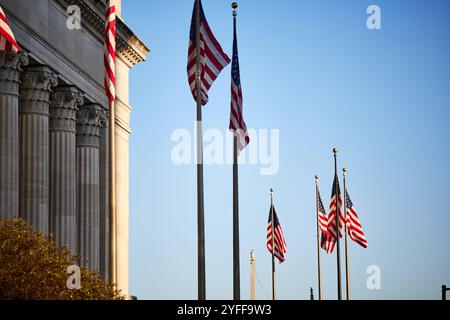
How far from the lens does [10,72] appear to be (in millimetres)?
55688

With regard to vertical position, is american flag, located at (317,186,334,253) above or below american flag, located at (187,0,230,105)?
below

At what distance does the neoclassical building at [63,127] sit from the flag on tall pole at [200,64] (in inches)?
436

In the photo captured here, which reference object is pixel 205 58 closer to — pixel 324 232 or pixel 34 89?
pixel 34 89

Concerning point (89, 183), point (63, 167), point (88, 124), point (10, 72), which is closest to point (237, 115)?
point (10, 72)

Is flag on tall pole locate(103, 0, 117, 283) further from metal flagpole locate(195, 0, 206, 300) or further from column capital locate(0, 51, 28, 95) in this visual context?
column capital locate(0, 51, 28, 95)

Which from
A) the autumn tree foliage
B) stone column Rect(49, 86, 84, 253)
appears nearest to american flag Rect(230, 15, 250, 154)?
the autumn tree foliage

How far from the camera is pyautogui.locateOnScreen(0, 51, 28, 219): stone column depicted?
54.2 m

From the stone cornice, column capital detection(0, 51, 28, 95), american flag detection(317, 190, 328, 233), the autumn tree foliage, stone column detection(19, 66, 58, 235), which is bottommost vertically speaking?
the autumn tree foliage

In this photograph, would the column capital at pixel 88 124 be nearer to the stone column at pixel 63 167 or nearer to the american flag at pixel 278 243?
the stone column at pixel 63 167

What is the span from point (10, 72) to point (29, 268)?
547 inches

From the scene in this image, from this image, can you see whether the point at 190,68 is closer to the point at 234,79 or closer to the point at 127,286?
the point at 234,79

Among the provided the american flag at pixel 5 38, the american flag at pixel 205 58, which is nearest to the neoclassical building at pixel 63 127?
the american flag at pixel 205 58

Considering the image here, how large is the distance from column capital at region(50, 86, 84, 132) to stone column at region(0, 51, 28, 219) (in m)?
8.22
